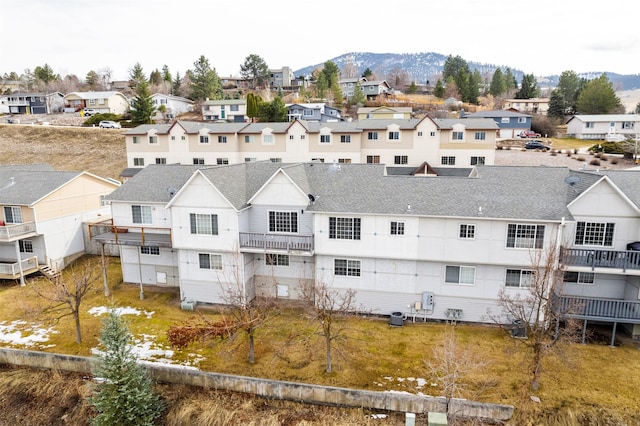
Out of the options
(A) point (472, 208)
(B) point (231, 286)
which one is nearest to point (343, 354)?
(B) point (231, 286)

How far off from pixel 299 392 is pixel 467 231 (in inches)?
531

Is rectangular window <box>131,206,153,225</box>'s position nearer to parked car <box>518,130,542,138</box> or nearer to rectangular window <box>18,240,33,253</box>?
rectangular window <box>18,240,33,253</box>

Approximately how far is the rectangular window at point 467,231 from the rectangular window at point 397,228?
3.47 m

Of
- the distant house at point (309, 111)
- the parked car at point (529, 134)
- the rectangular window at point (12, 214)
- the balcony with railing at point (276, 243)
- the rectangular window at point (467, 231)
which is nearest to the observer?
the rectangular window at point (467, 231)

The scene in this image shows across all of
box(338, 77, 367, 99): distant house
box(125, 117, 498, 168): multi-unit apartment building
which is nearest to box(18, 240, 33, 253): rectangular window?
box(125, 117, 498, 168): multi-unit apartment building

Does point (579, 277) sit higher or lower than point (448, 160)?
lower

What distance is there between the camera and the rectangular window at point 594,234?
24.4 m

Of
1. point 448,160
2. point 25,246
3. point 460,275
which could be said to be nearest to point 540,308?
point 460,275

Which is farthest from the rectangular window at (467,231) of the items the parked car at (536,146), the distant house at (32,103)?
the distant house at (32,103)

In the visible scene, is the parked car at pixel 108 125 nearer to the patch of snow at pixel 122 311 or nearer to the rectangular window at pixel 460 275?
the patch of snow at pixel 122 311

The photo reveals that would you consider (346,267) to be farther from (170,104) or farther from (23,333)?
(170,104)

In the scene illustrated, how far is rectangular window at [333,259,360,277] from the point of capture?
27.2 m

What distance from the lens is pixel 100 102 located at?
11206 cm

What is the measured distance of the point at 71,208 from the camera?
3716 cm
